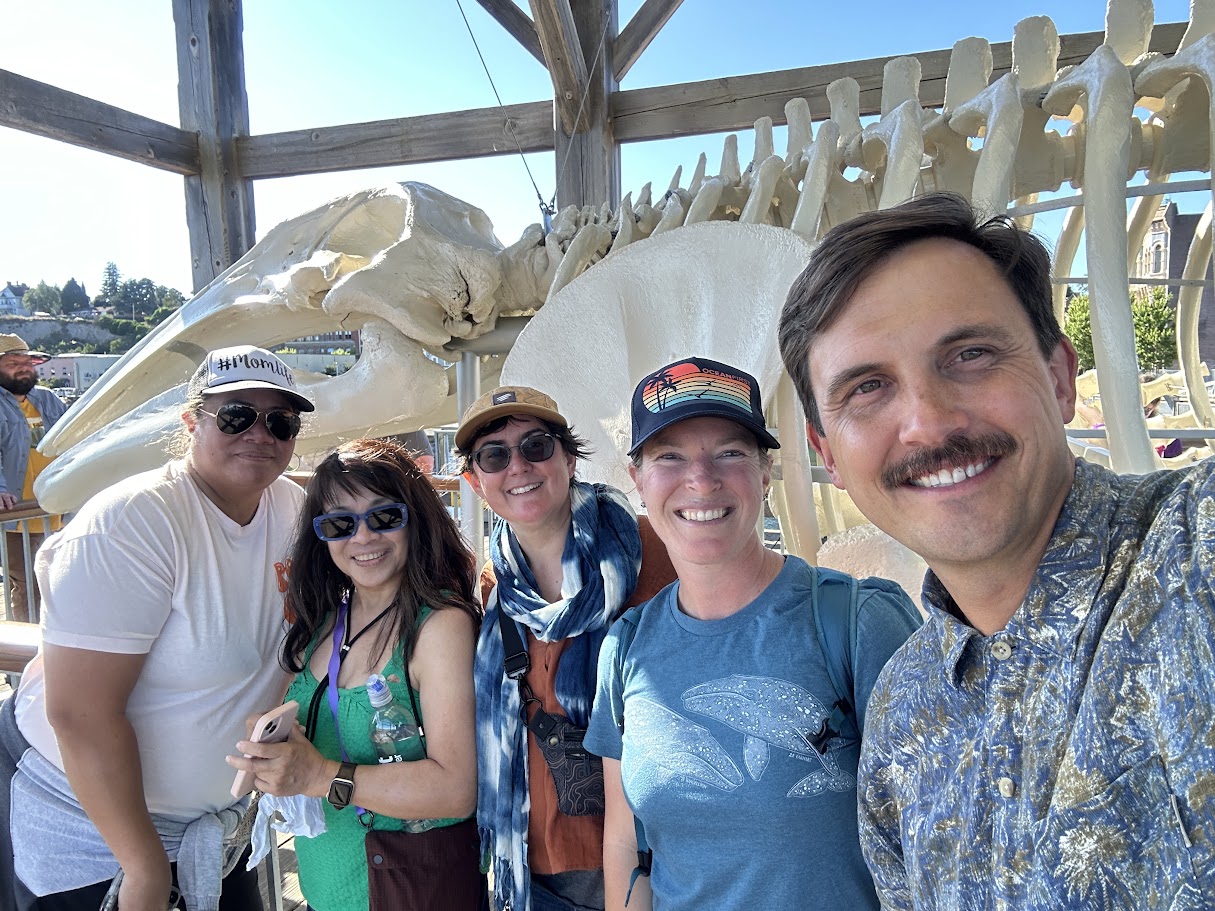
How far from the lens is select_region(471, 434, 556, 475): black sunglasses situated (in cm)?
152

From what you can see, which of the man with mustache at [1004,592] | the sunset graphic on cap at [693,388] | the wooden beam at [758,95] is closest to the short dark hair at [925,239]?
the man with mustache at [1004,592]

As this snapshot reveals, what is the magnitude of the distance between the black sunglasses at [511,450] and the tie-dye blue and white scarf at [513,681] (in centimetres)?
19

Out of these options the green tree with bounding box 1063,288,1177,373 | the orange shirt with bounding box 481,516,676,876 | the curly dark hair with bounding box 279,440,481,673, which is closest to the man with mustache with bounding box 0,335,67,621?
the curly dark hair with bounding box 279,440,481,673

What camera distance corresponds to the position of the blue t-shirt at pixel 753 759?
991mm

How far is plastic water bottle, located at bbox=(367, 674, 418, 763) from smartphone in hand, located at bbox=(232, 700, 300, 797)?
0.54 feet

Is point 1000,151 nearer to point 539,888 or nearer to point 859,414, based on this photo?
point 859,414

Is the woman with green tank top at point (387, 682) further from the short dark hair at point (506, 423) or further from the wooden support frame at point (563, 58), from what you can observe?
the wooden support frame at point (563, 58)

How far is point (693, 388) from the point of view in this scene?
119 centimetres

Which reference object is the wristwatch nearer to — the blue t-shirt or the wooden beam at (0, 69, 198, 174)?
the blue t-shirt

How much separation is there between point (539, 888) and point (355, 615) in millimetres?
715

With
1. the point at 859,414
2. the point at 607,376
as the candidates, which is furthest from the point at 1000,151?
the point at 859,414

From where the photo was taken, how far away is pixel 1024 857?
668 mm

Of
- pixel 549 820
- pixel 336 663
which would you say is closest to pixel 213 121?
pixel 336 663

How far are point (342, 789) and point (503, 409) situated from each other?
2.75 feet
